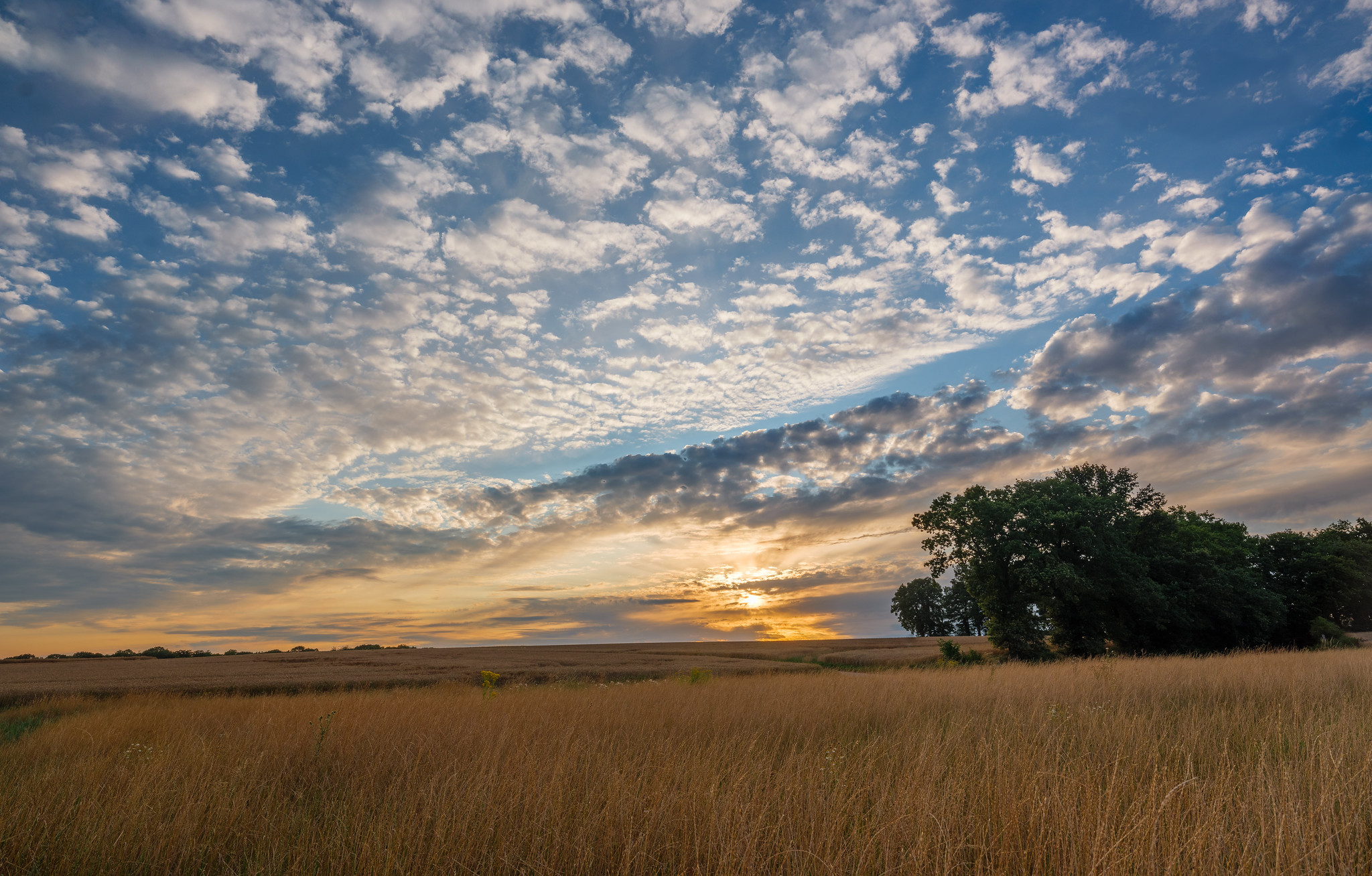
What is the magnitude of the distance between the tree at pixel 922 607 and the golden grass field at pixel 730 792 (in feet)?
263

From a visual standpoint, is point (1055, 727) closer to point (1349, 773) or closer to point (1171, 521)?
point (1349, 773)

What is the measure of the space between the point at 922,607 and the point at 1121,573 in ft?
196

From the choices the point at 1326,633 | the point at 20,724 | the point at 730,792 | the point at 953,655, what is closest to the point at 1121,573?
the point at 953,655

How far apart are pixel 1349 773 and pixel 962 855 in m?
3.84

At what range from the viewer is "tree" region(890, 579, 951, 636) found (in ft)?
279

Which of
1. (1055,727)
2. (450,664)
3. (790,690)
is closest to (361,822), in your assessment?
(1055,727)

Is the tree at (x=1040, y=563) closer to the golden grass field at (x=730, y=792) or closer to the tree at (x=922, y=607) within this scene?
the golden grass field at (x=730, y=792)

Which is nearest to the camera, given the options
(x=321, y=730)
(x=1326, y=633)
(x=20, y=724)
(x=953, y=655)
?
(x=321, y=730)

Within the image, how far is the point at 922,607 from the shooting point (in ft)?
282

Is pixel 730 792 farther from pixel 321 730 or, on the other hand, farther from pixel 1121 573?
pixel 1121 573

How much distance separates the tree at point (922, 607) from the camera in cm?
8506

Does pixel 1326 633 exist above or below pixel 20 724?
below

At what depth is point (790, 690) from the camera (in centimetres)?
1362

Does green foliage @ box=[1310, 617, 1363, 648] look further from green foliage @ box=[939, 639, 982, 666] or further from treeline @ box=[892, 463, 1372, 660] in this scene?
green foliage @ box=[939, 639, 982, 666]
